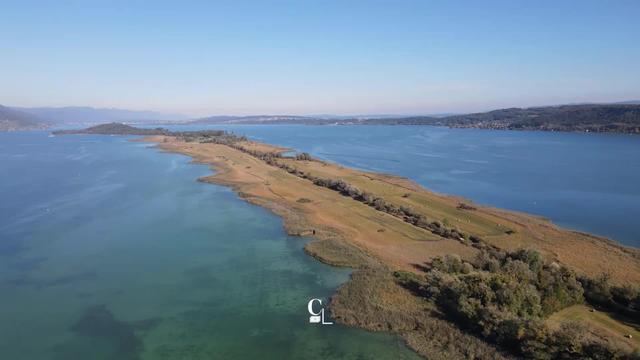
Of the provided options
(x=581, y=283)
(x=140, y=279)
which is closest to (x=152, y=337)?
(x=140, y=279)

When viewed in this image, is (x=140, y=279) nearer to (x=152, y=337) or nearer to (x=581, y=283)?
(x=152, y=337)

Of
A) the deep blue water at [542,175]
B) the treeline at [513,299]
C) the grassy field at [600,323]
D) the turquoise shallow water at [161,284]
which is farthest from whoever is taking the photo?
the deep blue water at [542,175]

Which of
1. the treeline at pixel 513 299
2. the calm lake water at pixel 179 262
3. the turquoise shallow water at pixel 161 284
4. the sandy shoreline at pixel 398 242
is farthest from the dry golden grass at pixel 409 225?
the turquoise shallow water at pixel 161 284

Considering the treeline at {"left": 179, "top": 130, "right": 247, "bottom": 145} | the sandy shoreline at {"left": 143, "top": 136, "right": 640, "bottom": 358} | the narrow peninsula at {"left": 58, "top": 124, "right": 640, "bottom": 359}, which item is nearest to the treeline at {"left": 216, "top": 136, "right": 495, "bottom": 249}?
the narrow peninsula at {"left": 58, "top": 124, "right": 640, "bottom": 359}

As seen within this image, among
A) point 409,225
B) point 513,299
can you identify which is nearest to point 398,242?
point 409,225

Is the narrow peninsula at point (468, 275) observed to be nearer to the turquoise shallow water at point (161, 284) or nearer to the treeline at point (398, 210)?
the treeline at point (398, 210)

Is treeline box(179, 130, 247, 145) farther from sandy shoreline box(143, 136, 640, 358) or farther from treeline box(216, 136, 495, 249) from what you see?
sandy shoreline box(143, 136, 640, 358)
